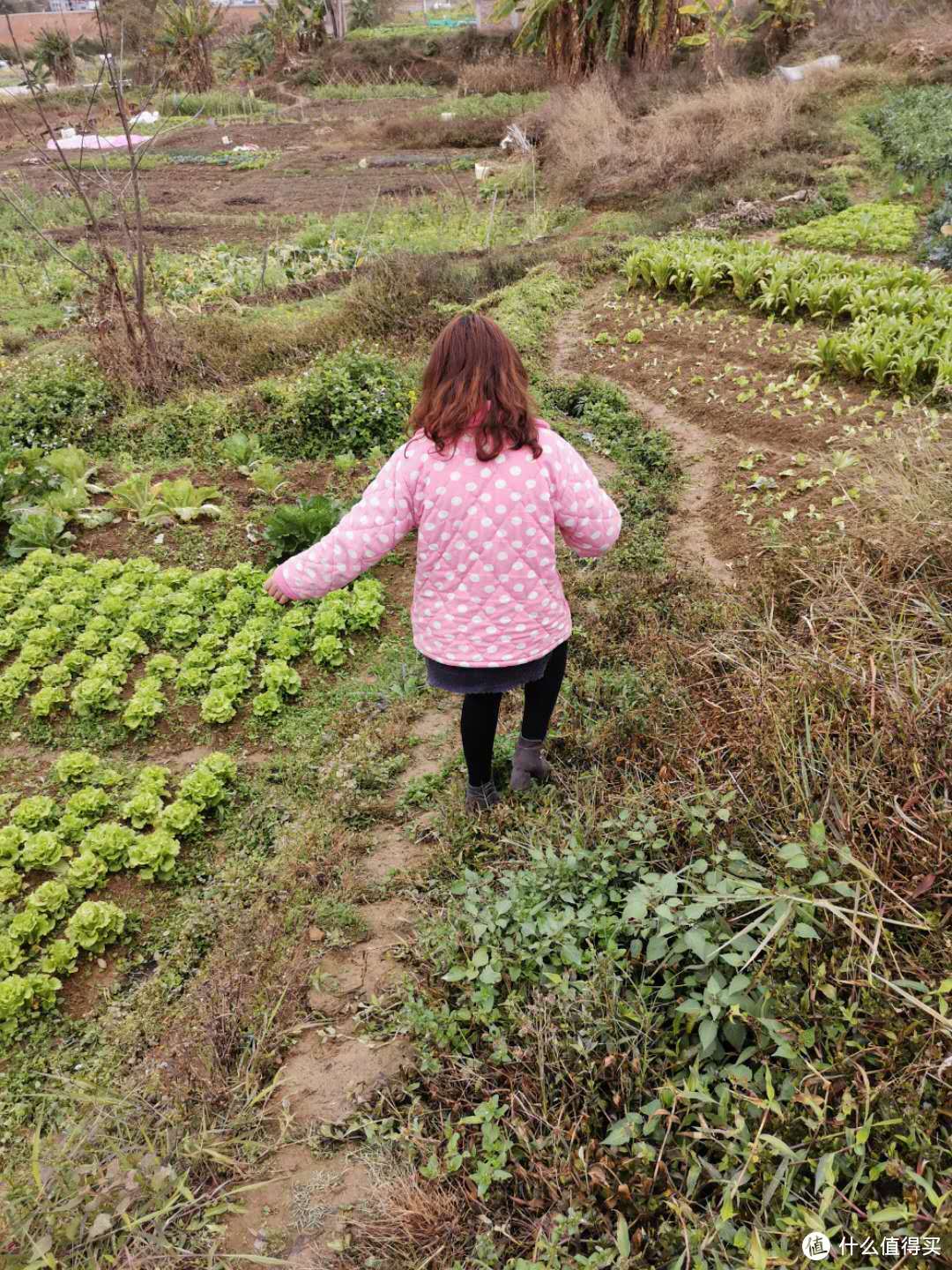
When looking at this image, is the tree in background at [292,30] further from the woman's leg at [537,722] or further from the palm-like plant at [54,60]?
the woman's leg at [537,722]

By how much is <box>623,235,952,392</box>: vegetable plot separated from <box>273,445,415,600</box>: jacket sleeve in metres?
4.83

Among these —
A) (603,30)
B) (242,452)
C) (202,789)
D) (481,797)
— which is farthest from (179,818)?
(603,30)

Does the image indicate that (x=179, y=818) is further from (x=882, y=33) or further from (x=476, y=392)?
(x=882, y=33)

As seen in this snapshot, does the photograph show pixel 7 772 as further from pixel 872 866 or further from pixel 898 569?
pixel 898 569

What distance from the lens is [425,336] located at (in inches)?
352

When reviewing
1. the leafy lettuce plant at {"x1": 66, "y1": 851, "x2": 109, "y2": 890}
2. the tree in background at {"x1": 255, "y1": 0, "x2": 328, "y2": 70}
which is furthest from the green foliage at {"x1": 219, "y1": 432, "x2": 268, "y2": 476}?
the tree in background at {"x1": 255, "y1": 0, "x2": 328, "y2": 70}

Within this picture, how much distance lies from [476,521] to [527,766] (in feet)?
4.03

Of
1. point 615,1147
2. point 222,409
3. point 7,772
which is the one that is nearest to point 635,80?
point 222,409

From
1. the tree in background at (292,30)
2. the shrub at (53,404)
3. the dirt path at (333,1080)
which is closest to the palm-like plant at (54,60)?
the tree in background at (292,30)

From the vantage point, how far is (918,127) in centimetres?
1302

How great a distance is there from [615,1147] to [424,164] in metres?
22.2

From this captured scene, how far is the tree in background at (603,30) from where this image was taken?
18609 mm

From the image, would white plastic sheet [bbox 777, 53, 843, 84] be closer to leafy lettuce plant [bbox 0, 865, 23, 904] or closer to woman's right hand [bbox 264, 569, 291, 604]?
woman's right hand [bbox 264, 569, 291, 604]

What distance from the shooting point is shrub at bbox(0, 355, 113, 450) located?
7066mm
